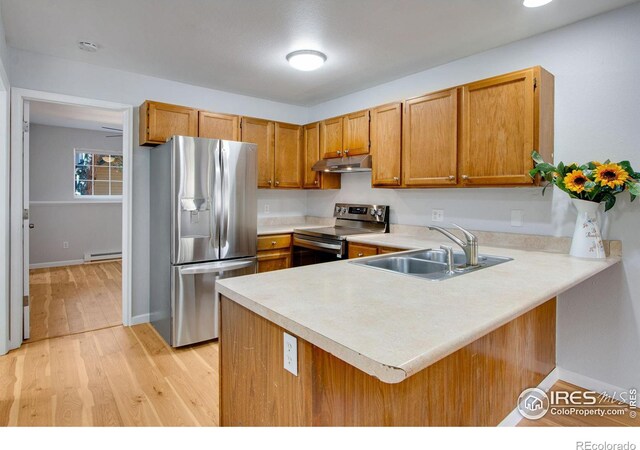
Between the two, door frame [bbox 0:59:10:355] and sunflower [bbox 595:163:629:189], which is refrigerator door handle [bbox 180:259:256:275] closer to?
door frame [bbox 0:59:10:355]

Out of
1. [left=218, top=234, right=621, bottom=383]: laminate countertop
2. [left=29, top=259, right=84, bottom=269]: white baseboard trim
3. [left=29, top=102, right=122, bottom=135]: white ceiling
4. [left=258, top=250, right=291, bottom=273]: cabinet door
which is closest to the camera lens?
[left=218, top=234, right=621, bottom=383]: laminate countertop

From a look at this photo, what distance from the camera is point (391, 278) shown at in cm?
159

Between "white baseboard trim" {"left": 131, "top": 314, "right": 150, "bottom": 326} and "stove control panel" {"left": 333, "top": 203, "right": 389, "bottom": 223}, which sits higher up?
"stove control panel" {"left": 333, "top": 203, "right": 389, "bottom": 223}

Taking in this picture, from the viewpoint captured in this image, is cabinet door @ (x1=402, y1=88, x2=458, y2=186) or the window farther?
the window

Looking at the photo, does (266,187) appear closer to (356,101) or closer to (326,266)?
(356,101)

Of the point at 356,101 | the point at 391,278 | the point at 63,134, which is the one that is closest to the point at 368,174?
the point at 356,101

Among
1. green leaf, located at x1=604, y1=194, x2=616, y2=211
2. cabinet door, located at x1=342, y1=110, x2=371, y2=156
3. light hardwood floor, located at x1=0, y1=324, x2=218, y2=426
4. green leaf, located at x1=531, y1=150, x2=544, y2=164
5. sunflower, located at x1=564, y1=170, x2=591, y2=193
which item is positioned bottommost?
light hardwood floor, located at x1=0, y1=324, x2=218, y2=426

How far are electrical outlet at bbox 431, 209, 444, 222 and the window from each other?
232 inches

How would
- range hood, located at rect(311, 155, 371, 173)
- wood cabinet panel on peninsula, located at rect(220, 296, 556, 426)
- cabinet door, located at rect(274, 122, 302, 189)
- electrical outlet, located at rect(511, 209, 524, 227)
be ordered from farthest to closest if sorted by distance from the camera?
cabinet door, located at rect(274, 122, 302, 189) → range hood, located at rect(311, 155, 371, 173) → electrical outlet, located at rect(511, 209, 524, 227) → wood cabinet panel on peninsula, located at rect(220, 296, 556, 426)

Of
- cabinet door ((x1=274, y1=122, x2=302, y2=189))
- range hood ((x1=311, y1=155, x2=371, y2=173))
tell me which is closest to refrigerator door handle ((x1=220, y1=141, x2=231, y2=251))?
cabinet door ((x1=274, y1=122, x2=302, y2=189))

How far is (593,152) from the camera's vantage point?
2.29m

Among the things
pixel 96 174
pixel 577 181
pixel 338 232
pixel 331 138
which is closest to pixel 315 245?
pixel 338 232

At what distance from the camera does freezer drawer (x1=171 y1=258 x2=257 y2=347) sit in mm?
2967
